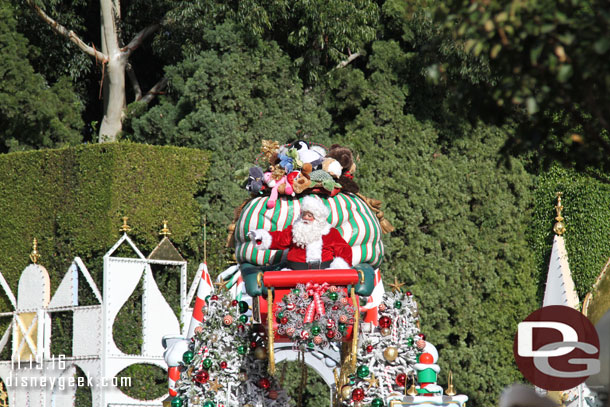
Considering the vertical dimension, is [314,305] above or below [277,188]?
below

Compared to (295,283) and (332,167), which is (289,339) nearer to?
(295,283)

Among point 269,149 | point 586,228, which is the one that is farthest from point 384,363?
point 586,228

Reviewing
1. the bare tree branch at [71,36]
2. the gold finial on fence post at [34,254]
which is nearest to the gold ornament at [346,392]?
the gold finial on fence post at [34,254]

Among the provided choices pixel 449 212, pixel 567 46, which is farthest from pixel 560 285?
pixel 567 46

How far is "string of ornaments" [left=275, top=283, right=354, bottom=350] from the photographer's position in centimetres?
768

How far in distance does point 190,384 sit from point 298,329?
168 cm

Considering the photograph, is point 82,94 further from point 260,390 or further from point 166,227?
point 260,390

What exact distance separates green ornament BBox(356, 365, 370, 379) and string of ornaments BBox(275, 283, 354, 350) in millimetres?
772

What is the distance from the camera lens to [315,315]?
7.70 m

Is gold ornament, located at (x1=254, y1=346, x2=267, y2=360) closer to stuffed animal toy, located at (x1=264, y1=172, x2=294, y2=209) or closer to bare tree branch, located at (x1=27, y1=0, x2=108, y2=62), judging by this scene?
stuffed animal toy, located at (x1=264, y1=172, x2=294, y2=209)

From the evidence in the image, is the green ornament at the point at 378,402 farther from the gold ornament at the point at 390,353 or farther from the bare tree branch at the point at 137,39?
the bare tree branch at the point at 137,39

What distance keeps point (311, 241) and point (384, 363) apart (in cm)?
144

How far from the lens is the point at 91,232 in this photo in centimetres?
1305

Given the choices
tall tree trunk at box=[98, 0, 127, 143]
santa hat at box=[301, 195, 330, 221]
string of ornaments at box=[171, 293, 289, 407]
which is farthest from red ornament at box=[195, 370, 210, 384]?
tall tree trunk at box=[98, 0, 127, 143]
